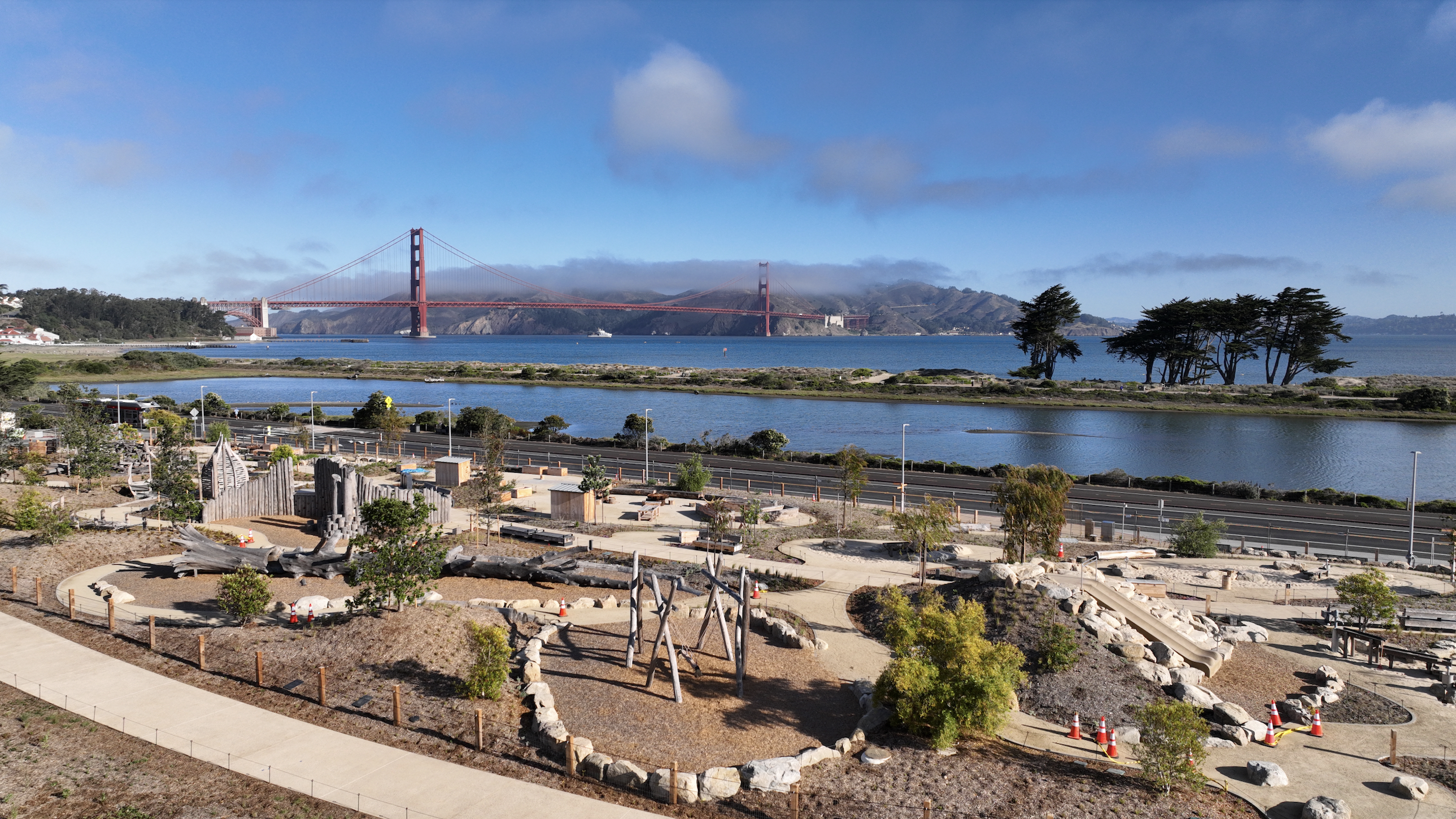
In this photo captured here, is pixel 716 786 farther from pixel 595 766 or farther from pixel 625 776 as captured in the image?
pixel 595 766

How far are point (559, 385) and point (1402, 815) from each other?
129367 millimetres

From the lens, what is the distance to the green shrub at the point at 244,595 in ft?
58.2

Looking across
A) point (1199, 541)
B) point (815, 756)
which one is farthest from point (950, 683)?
point (1199, 541)

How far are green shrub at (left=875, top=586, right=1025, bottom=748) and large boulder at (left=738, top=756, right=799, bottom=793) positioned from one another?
259cm

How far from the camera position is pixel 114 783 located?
11805 mm

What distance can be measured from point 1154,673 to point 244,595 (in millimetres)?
19477

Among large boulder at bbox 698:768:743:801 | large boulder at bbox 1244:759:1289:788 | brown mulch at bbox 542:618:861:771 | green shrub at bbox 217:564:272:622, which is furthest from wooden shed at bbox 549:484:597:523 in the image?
large boulder at bbox 1244:759:1289:788

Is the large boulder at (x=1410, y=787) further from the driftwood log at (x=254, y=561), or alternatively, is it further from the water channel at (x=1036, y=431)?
the water channel at (x=1036, y=431)

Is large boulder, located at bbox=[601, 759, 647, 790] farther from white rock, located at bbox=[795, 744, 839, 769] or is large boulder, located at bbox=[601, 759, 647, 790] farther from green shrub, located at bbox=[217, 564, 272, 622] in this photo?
green shrub, located at bbox=[217, 564, 272, 622]

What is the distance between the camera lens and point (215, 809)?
36.6ft

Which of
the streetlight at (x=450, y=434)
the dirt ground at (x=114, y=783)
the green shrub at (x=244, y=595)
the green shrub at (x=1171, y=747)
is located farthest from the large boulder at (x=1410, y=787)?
the streetlight at (x=450, y=434)

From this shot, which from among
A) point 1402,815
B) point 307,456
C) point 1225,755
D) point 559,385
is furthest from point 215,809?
point 559,385

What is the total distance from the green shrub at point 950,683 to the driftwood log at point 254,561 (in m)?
16.2

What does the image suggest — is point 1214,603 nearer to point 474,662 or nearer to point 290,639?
point 474,662
